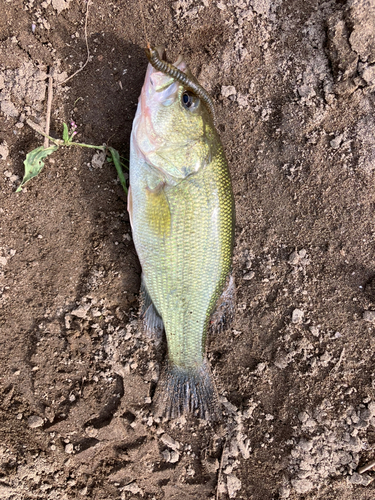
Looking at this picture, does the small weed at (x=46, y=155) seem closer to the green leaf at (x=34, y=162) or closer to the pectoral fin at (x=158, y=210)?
the green leaf at (x=34, y=162)

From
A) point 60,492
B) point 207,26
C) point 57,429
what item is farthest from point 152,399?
point 207,26

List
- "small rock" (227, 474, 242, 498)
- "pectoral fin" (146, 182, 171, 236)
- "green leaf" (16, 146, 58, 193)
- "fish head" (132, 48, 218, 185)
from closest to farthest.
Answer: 1. "fish head" (132, 48, 218, 185)
2. "pectoral fin" (146, 182, 171, 236)
3. "green leaf" (16, 146, 58, 193)
4. "small rock" (227, 474, 242, 498)

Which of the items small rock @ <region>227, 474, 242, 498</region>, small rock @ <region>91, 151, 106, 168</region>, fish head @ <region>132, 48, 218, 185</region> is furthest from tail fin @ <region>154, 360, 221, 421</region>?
small rock @ <region>91, 151, 106, 168</region>

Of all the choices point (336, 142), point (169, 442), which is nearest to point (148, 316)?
point (169, 442)

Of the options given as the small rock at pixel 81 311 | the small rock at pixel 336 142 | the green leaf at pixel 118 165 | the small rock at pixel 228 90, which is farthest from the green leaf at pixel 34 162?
the small rock at pixel 336 142

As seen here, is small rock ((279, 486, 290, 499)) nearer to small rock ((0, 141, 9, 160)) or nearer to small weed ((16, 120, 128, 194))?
small weed ((16, 120, 128, 194))
